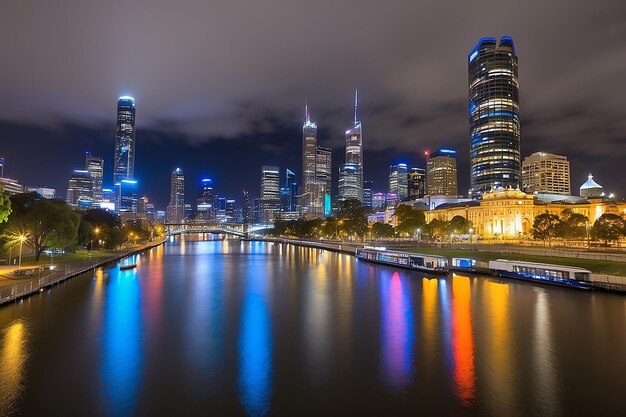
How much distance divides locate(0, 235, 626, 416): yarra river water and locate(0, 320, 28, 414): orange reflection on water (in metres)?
0.12

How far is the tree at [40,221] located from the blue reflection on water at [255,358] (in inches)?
1704

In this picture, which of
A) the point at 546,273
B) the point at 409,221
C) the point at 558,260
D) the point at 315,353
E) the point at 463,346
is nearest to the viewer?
the point at 315,353

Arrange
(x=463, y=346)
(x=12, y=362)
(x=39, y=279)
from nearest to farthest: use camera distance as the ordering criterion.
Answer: (x=12, y=362) → (x=463, y=346) → (x=39, y=279)

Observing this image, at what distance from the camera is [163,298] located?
164 ft

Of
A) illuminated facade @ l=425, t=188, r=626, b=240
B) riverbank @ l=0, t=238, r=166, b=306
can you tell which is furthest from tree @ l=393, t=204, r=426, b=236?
riverbank @ l=0, t=238, r=166, b=306

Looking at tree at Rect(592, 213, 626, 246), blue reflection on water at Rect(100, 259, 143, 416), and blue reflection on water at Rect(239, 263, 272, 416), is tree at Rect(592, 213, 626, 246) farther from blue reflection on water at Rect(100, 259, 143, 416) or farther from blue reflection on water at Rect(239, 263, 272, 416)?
blue reflection on water at Rect(100, 259, 143, 416)

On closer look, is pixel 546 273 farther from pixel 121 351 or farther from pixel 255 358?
pixel 121 351

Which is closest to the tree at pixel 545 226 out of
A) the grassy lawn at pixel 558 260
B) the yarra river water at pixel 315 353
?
the grassy lawn at pixel 558 260

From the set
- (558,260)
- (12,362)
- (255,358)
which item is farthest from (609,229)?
(12,362)

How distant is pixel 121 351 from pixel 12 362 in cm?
645

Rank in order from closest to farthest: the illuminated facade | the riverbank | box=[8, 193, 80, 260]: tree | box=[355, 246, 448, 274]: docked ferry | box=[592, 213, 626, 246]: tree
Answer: the riverbank
box=[8, 193, 80, 260]: tree
box=[355, 246, 448, 274]: docked ferry
box=[592, 213, 626, 246]: tree
the illuminated facade

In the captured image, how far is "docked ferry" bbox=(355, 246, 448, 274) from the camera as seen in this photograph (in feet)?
236

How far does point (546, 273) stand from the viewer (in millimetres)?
57062

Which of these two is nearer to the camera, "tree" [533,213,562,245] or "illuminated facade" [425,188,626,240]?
"tree" [533,213,562,245]
